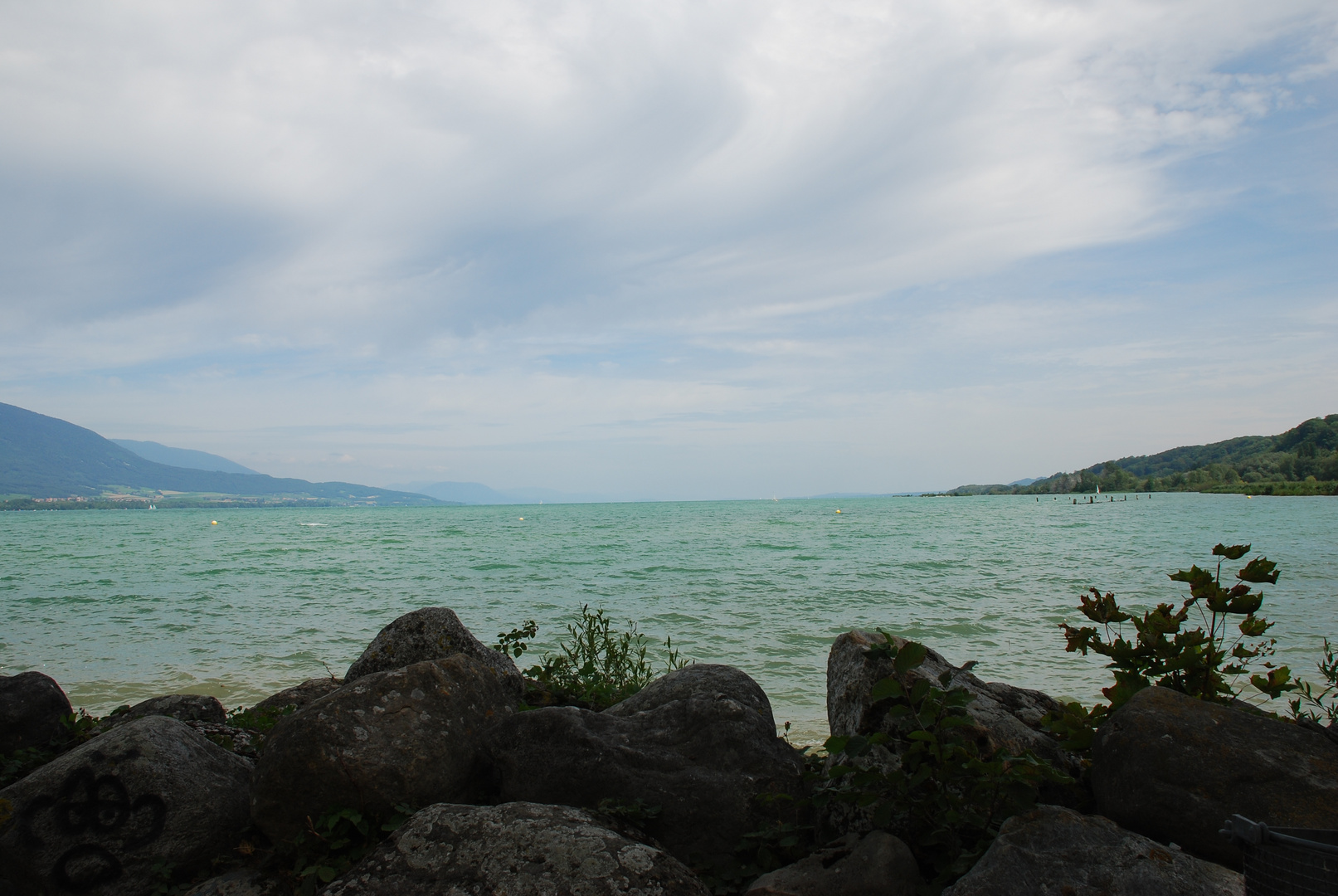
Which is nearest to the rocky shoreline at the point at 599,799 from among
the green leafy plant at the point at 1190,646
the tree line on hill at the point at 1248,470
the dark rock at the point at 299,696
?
the green leafy plant at the point at 1190,646

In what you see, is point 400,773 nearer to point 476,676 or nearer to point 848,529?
point 476,676

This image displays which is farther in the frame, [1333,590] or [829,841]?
[1333,590]

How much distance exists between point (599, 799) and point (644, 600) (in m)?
14.2

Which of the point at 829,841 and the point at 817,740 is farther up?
the point at 829,841

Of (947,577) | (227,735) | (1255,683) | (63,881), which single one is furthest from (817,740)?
(947,577)

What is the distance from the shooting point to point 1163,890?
117 inches

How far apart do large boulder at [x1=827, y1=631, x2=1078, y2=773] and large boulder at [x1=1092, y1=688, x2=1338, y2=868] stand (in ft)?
1.67

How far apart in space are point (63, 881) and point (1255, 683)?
6.66m

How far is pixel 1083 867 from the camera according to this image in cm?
305

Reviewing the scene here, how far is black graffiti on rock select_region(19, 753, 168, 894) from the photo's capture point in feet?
13.3

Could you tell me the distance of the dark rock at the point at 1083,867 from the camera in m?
2.97

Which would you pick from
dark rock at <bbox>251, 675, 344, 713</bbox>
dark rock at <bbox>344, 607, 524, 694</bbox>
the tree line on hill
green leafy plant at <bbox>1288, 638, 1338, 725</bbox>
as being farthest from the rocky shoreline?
the tree line on hill

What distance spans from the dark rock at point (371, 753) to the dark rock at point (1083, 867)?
9.66ft

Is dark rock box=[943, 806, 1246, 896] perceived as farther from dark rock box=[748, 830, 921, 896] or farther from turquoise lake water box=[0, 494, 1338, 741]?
turquoise lake water box=[0, 494, 1338, 741]
